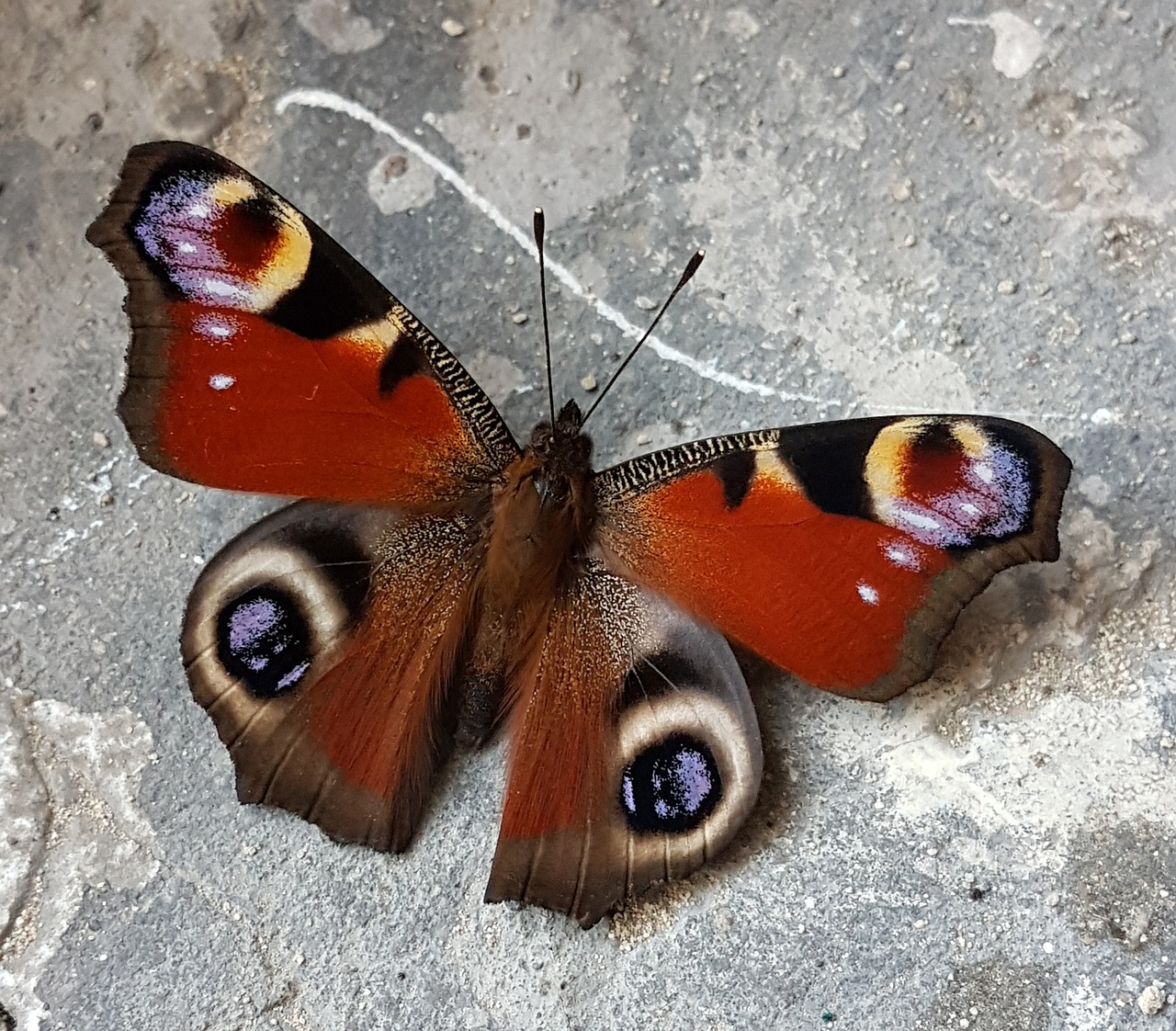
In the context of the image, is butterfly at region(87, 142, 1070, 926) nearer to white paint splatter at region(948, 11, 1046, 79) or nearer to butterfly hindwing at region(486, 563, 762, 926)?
butterfly hindwing at region(486, 563, 762, 926)

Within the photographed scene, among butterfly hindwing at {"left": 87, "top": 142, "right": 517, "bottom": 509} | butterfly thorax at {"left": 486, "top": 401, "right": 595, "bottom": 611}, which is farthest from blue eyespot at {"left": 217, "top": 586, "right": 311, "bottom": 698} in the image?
butterfly thorax at {"left": 486, "top": 401, "right": 595, "bottom": 611}

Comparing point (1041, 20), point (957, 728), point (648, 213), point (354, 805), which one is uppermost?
point (1041, 20)

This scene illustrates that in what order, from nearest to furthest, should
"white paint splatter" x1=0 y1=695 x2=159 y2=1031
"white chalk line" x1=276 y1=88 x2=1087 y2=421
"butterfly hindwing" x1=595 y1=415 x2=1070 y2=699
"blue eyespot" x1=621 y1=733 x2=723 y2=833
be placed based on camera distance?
Result: "butterfly hindwing" x1=595 y1=415 x2=1070 y2=699, "blue eyespot" x1=621 y1=733 x2=723 y2=833, "white paint splatter" x1=0 y1=695 x2=159 y2=1031, "white chalk line" x1=276 y1=88 x2=1087 y2=421

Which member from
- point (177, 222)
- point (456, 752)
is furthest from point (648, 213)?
point (456, 752)

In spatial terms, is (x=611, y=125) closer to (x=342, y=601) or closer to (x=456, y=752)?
(x=342, y=601)

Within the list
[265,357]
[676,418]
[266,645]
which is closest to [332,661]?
[266,645]

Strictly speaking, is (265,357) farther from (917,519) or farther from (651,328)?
(917,519)
